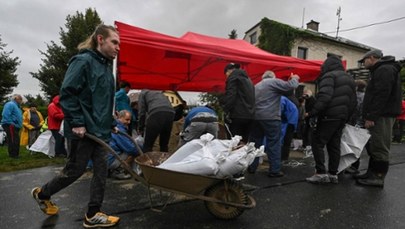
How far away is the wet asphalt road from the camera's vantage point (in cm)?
281

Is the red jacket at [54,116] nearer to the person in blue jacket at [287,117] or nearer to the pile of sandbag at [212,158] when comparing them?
the pile of sandbag at [212,158]

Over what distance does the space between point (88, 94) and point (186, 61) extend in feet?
14.0

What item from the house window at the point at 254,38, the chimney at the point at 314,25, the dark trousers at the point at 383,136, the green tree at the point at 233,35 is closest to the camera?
the dark trousers at the point at 383,136

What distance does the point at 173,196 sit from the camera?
357 centimetres

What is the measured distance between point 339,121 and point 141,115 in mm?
3167

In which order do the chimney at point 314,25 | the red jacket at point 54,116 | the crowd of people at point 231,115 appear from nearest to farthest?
the crowd of people at point 231,115 → the red jacket at point 54,116 → the chimney at point 314,25

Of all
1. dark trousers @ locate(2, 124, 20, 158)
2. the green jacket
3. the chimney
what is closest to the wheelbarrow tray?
the green jacket

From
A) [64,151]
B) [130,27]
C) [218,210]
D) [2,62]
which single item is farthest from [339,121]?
[2,62]

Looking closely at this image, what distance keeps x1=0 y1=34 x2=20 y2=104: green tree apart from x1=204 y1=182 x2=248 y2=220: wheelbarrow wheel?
2699 cm

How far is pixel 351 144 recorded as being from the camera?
14.5ft

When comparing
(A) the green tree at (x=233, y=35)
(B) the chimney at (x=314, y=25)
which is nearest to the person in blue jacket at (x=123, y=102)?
(B) the chimney at (x=314, y=25)

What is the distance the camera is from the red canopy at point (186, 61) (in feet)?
15.5

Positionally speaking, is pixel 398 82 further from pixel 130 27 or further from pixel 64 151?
pixel 64 151

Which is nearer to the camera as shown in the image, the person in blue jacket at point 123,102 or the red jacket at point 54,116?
the person in blue jacket at point 123,102
